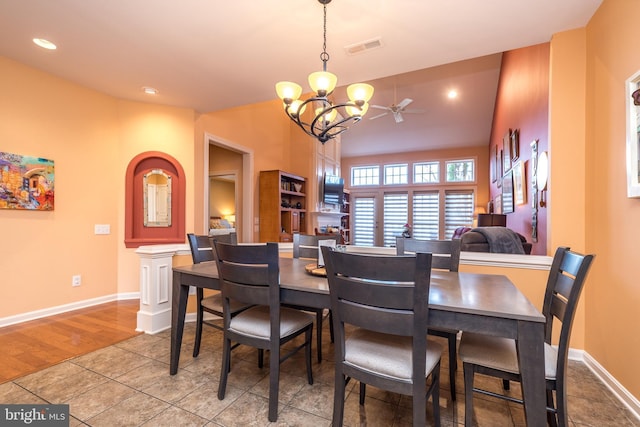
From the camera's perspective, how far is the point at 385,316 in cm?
120

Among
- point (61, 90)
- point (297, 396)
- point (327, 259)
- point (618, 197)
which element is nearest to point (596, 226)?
point (618, 197)

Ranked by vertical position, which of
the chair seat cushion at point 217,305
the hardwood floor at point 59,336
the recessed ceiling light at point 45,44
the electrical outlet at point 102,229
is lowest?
the hardwood floor at point 59,336

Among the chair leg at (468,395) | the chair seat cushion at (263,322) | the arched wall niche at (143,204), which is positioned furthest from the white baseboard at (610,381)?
the arched wall niche at (143,204)

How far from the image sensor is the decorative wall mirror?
4.05 m

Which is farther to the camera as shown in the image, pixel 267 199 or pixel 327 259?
pixel 267 199

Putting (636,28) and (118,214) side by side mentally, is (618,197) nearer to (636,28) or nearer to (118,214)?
(636,28)

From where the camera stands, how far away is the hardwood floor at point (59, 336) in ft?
7.25

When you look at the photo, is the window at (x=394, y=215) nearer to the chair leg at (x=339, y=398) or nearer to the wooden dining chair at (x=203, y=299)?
the wooden dining chair at (x=203, y=299)

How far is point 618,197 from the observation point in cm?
187

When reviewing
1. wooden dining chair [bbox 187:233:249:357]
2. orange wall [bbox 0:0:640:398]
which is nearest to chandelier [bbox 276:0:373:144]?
wooden dining chair [bbox 187:233:249:357]

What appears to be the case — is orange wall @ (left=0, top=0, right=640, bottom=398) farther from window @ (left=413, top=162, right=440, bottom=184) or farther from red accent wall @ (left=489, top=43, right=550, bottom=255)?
window @ (left=413, top=162, right=440, bottom=184)

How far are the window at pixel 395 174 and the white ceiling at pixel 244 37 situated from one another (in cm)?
564

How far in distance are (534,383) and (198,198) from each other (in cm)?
413

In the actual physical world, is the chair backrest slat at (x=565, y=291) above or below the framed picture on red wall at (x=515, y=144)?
below
